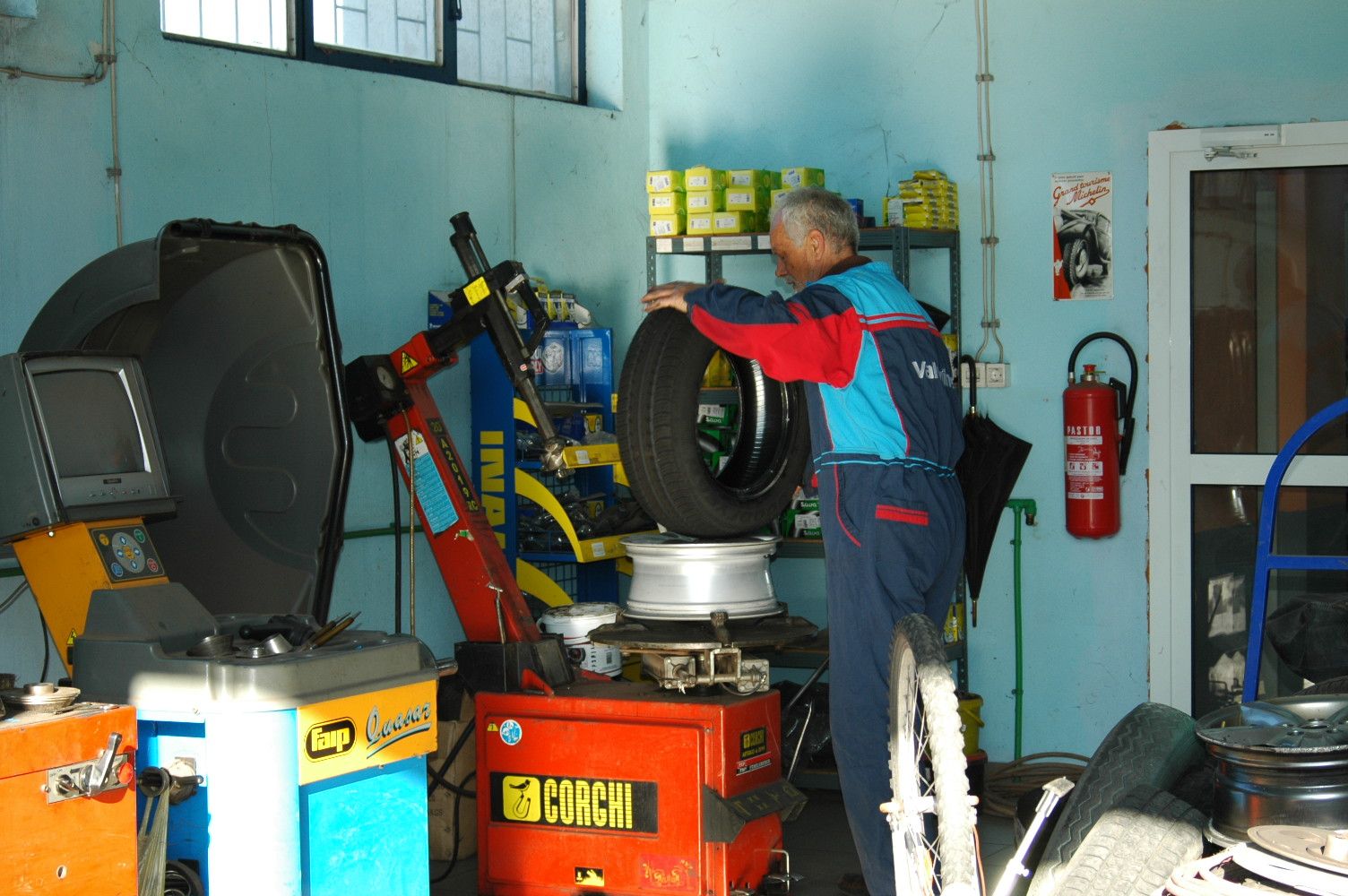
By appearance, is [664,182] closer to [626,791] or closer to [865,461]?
[865,461]

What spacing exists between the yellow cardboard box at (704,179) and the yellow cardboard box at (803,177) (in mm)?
243

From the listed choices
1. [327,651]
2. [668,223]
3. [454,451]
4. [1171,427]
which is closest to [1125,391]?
[1171,427]

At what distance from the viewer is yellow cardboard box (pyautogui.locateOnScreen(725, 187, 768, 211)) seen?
5195 mm

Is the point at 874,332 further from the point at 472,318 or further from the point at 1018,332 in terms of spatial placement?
the point at 1018,332

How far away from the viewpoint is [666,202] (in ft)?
17.3

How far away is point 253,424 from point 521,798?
4.14 ft

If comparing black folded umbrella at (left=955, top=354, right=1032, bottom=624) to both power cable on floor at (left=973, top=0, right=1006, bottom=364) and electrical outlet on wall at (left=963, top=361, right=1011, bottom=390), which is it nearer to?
Answer: electrical outlet on wall at (left=963, top=361, right=1011, bottom=390)

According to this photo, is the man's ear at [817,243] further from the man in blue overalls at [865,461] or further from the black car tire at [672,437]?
the black car tire at [672,437]

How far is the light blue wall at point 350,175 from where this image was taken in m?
3.71

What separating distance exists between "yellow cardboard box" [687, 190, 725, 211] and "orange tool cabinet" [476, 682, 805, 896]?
1997 millimetres

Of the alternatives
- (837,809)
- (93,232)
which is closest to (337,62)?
(93,232)

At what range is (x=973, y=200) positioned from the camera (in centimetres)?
547

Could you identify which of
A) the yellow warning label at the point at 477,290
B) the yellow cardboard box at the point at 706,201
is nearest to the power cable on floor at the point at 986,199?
the yellow cardboard box at the point at 706,201

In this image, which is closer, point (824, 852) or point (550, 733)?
point (550, 733)
